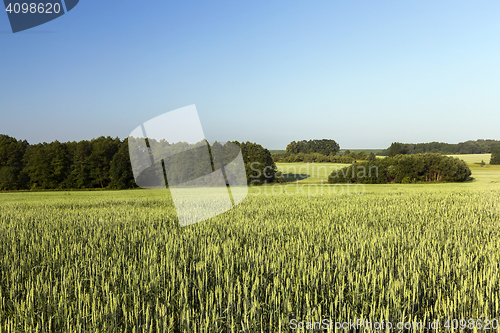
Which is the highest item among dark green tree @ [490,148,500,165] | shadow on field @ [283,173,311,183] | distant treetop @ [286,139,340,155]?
distant treetop @ [286,139,340,155]

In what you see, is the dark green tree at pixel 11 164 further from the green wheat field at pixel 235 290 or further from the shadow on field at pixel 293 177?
the green wheat field at pixel 235 290

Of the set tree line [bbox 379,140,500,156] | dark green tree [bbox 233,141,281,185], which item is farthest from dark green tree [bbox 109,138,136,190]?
tree line [bbox 379,140,500,156]

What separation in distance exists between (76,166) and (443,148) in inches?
3134

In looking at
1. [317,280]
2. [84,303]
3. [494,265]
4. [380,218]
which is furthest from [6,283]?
[380,218]

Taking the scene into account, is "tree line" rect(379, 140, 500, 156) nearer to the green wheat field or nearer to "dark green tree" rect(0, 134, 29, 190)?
the green wheat field

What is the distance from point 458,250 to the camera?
429 cm

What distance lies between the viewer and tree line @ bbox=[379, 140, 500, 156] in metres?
61.0

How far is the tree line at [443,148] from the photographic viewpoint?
6097 cm

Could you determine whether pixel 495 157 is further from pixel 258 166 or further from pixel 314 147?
pixel 258 166

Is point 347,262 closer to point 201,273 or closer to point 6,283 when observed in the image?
point 201,273

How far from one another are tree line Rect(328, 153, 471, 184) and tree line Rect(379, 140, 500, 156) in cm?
1043

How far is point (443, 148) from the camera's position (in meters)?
68.9

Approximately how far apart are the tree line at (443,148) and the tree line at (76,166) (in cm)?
3070

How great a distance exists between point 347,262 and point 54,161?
5397 centimetres
